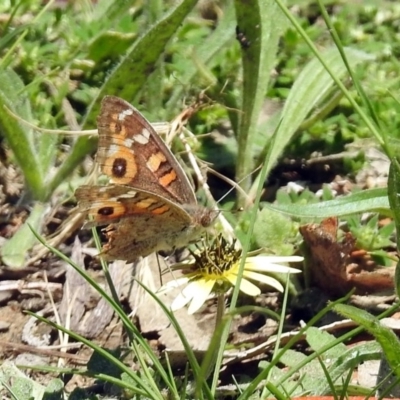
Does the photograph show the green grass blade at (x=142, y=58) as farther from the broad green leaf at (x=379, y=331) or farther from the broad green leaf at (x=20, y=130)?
the broad green leaf at (x=379, y=331)

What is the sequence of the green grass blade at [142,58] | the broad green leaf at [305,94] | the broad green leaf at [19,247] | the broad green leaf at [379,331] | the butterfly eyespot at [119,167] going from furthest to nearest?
the broad green leaf at [305,94], the broad green leaf at [19,247], the green grass blade at [142,58], the butterfly eyespot at [119,167], the broad green leaf at [379,331]

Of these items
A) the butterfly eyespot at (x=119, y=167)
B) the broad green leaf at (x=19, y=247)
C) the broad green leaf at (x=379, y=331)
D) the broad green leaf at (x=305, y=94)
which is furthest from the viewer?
the broad green leaf at (x=305, y=94)

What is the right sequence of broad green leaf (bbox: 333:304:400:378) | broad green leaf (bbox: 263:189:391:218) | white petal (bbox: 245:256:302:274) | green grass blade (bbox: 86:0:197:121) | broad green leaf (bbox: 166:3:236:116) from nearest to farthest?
broad green leaf (bbox: 333:304:400:378) → white petal (bbox: 245:256:302:274) → broad green leaf (bbox: 263:189:391:218) → green grass blade (bbox: 86:0:197:121) → broad green leaf (bbox: 166:3:236:116)

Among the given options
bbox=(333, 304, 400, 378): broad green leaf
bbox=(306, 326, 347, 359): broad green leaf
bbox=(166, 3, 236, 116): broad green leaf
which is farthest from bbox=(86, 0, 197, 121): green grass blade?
bbox=(333, 304, 400, 378): broad green leaf

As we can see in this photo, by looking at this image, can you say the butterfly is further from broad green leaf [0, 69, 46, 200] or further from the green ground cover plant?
broad green leaf [0, 69, 46, 200]

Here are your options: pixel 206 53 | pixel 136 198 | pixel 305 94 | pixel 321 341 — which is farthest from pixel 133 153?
pixel 206 53

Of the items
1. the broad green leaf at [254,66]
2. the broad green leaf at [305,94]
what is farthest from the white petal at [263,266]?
the broad green leaf at [305,94]
